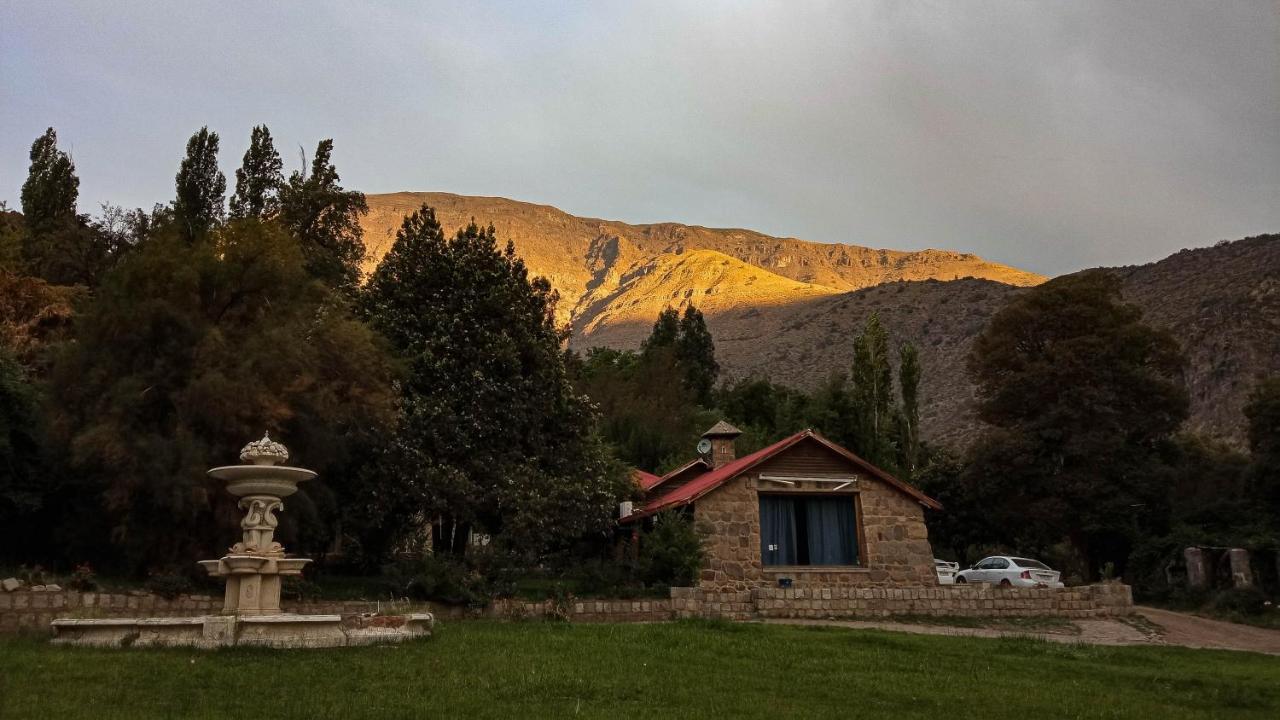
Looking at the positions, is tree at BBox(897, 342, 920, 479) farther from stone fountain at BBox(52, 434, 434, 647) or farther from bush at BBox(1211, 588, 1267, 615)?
stone fountain at BBox(52, 434, 434, 647)

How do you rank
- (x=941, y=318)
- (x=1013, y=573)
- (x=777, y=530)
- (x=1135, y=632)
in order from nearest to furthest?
(x=1135, y=632)
(x=777, y=530)
(x=1013, y=573)
(x=941, y=318)

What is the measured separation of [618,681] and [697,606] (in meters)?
9.07

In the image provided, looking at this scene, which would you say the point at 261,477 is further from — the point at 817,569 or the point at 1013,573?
the point at 1013,573

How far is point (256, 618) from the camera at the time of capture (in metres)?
12.1

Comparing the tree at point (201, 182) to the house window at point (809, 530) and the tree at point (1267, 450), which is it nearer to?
the house window at point (809, 530)

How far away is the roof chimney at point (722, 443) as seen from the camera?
28828 mm

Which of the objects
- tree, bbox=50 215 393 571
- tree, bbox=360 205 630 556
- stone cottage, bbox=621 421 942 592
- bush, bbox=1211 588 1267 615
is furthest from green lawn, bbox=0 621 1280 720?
bush, bbox=1211 588 1267 615

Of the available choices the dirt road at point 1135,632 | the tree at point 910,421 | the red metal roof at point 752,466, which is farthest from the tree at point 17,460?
the tree at point 910,421

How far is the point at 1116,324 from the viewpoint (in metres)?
35.4

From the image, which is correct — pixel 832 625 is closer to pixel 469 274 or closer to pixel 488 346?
pixel 488 346

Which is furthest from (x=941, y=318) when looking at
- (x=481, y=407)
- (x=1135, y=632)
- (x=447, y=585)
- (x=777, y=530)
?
(x=447, y=585)

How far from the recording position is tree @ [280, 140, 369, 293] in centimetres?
3534

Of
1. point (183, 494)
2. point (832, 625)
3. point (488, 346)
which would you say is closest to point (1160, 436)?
point (832, 625)

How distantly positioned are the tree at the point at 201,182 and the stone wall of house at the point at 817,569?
78.3 feet
